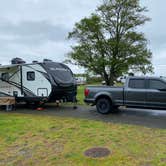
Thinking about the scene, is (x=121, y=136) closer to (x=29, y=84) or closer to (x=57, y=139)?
(x=57, y=139)

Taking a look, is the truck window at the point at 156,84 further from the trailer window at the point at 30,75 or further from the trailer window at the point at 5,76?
the trailer window at the point at 5,76

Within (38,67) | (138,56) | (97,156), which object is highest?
(138,56)

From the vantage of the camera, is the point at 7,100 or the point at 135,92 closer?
the point at 135,92

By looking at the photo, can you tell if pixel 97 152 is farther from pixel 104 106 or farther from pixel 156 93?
pixel 104 106

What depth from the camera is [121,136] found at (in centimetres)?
704

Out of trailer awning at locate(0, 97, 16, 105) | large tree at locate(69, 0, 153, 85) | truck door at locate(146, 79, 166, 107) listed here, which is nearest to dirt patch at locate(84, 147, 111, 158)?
truck door at locate(146, 79, 166, 107)

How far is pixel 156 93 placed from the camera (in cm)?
1050

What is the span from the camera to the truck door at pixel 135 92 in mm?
10836

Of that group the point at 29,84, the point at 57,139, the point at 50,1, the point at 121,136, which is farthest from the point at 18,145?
the point at 50,1

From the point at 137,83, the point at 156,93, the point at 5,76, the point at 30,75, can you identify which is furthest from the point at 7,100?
the point at 156,93

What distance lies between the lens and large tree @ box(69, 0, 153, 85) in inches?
1046

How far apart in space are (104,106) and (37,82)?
431 cm

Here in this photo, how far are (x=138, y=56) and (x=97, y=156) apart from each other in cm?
2221

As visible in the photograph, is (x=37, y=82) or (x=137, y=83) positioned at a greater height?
(x=37, y=82)
